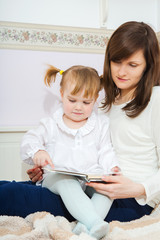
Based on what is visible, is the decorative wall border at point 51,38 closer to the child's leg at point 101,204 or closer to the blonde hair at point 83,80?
the blonde hair at point 83,80

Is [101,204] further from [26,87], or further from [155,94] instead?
[26,87]

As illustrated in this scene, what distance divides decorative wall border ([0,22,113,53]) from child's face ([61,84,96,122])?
77 cm

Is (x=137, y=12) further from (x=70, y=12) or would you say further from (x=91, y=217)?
(x=91, y=217)

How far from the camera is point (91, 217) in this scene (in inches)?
36.9

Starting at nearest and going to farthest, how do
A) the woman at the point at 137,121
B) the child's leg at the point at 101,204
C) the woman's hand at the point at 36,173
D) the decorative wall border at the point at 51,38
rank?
the child's leg at the point at 101,204
the woman at the point at 137,121
the woman's hand at the point at 36,173
the decorative wall border at the point at 51,38

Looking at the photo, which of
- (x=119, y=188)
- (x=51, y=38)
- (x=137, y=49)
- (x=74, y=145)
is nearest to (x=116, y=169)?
(x=119, y=188)

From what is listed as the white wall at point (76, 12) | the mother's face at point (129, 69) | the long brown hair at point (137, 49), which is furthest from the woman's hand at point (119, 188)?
the white wall at point (76, 12)

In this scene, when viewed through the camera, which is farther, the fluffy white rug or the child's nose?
the child's nose

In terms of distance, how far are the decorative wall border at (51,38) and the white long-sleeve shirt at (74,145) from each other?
0.78 metres

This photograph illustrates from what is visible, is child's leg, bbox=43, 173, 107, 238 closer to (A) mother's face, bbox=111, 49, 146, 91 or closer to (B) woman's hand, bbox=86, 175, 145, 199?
(B) woman's hand, bbox=86, 175, 145, 199

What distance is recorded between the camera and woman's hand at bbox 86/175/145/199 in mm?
1067

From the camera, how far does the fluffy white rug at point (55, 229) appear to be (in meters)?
0.86

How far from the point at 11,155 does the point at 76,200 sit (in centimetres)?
101

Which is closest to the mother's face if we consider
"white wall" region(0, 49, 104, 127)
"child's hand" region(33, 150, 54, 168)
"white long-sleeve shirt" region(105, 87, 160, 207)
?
"white long-sleeve shirt" region(105, 87, 160, 207)
